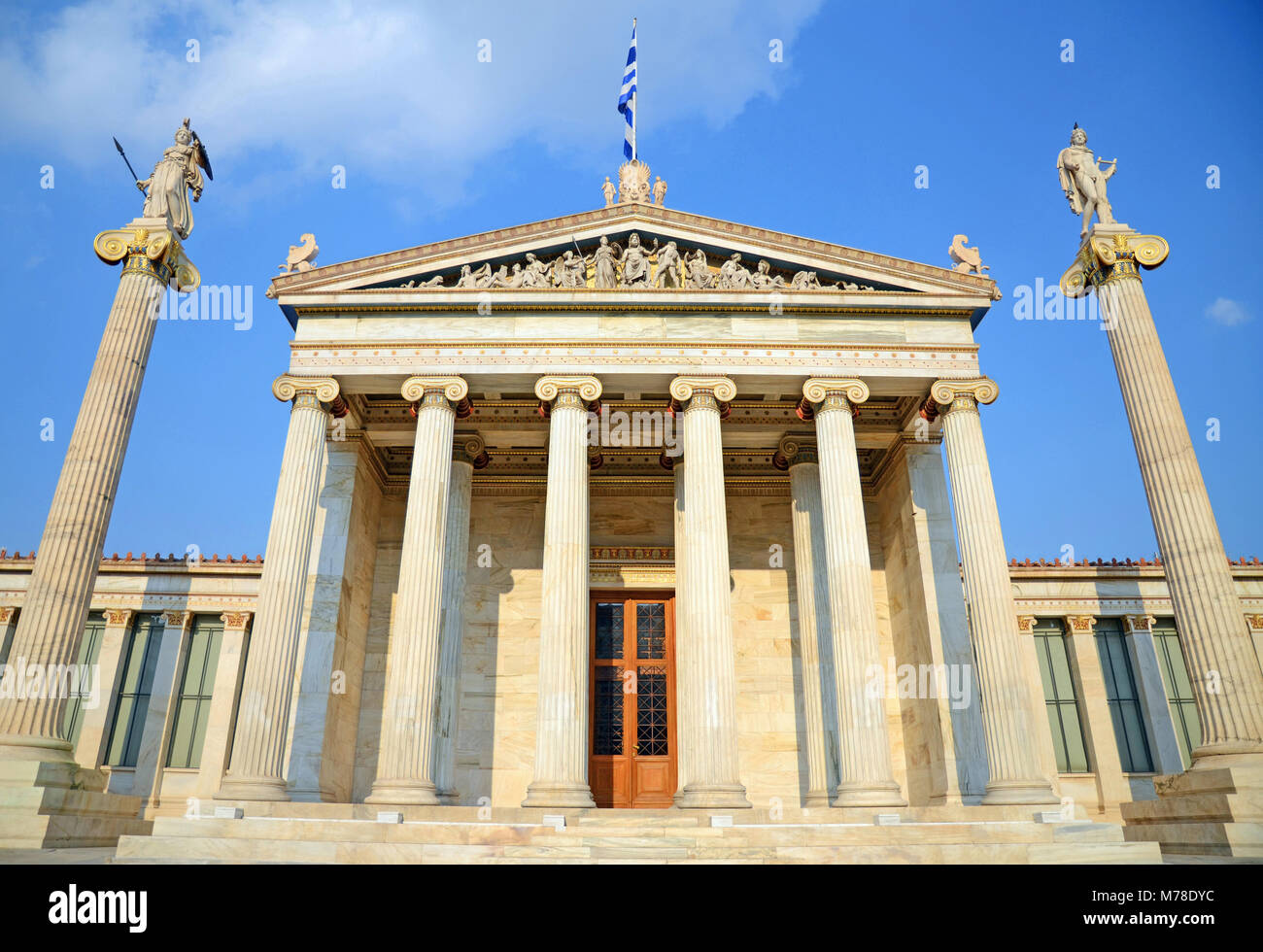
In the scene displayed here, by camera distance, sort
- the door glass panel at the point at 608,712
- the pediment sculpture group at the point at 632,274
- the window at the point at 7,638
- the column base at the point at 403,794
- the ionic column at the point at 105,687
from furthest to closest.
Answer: the window at the point at 7,638
the ionic column at the point at 105,687
the door glass panel at the point at 608,712
the pediment sculpture group at the point at 632,274
the column base at the point at 403,794

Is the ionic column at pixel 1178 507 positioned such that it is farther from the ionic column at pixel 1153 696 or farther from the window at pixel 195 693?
the window at pixel 195 693

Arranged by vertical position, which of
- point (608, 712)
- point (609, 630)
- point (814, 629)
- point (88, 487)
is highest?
point (88, 487)

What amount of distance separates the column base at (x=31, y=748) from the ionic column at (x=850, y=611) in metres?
15.6

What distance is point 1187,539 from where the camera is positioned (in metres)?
18.2

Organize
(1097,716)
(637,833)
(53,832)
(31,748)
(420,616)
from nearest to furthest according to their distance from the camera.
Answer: (53,832) → (637,833) → (31,748) → (420,616) → (1097,716)

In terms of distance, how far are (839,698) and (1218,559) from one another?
27.2ft

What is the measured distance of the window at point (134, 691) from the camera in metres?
27.0

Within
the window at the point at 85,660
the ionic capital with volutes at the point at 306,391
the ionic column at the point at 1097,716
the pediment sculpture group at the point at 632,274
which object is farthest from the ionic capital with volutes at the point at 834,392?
the window at the point at 85,660

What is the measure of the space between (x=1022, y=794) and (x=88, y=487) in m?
20.4

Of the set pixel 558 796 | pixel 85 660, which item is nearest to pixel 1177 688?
pixel 558 796

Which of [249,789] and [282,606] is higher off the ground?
[282,606]

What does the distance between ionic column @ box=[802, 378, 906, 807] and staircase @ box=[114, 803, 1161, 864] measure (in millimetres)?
1116

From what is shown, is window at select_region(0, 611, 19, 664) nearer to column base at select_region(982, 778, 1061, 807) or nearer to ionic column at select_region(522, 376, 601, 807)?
ionic column at select_region(522, 376, 601, 807)

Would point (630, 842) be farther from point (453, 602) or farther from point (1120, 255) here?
point (1120, 255)
